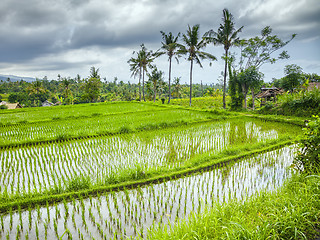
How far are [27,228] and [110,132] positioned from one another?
5484 mm

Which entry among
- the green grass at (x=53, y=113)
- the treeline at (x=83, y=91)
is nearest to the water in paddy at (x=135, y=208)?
the green grass at (x=53, y=113)

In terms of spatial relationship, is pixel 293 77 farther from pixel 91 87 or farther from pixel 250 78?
pixel 91 87

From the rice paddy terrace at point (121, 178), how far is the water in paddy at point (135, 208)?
1 centimetres

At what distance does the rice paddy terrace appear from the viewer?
2.74 m

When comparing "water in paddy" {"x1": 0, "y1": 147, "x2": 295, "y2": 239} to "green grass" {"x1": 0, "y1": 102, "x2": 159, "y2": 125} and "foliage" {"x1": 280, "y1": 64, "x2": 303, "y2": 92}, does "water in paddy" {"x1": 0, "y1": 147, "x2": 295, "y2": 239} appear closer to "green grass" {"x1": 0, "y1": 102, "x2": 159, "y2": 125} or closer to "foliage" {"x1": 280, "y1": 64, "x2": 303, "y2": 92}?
"green grass" {"x1": 0, "y1": 102, "x2": 159, "y2": 125}

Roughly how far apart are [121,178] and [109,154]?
1.78 meters

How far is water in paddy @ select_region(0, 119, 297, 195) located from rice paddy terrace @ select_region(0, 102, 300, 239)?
1.1 inches

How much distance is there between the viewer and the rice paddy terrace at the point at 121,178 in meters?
2.74

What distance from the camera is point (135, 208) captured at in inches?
117

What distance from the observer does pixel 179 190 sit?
3.55m

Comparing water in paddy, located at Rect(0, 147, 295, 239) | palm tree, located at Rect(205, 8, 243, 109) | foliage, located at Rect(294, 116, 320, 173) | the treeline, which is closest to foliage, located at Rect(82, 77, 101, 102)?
the treeline

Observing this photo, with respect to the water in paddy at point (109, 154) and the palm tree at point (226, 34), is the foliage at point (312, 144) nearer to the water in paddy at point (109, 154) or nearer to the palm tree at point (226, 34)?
the water in paddy at point (109, 154)

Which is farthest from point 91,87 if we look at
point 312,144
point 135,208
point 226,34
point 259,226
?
point 259,226

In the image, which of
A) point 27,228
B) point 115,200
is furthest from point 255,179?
point 27,228
